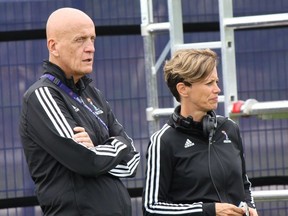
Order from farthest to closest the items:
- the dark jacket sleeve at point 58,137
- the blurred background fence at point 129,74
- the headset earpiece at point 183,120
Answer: the blurred background fence at point 129,74, the headset earpiece at point 183,120, the dark jacket sleeve at point 58,137

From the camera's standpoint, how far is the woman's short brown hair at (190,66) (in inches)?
165

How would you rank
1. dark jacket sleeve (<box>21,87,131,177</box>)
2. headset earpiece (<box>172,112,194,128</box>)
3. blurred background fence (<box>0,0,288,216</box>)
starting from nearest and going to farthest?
dark jacket sleeve (<box>21,87,131,177</box>) → headset earpiece (<box>172,112,194,128</box>) → blurred background fence (<box>0,0,288,216</box>)

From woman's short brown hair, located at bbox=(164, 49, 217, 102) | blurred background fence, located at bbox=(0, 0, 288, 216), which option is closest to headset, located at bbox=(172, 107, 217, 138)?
woman's short brown hair, located at bbox=(164, 49, 217, 102)

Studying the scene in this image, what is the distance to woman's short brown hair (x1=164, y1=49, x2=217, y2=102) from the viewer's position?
4.20 metres

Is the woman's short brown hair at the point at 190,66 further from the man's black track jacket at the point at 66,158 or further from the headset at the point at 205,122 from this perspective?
the man's black track jacket at the point at 66,158

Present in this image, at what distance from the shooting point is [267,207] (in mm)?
6348

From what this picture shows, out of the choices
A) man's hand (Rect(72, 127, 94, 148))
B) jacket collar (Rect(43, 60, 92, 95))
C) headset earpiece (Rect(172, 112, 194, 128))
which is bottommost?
man's hand (Rect(72, 127, 94, 148))

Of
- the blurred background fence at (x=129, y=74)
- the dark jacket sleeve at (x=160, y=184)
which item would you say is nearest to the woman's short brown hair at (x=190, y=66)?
the dark jacket sleeve at (x=160, y=184)

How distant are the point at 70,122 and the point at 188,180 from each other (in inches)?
18.6

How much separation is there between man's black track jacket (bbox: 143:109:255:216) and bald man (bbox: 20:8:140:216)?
0.14m

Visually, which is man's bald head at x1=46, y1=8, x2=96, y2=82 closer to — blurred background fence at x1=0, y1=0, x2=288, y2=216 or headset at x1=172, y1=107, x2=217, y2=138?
headset at x1=172, y1=107, x2=217, y2=138

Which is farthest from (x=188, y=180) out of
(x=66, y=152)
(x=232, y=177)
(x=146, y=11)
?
(x=146, y=11)

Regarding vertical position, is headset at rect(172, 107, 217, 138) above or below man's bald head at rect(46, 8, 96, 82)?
below

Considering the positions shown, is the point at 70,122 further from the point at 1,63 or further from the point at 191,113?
the point at 1,63
